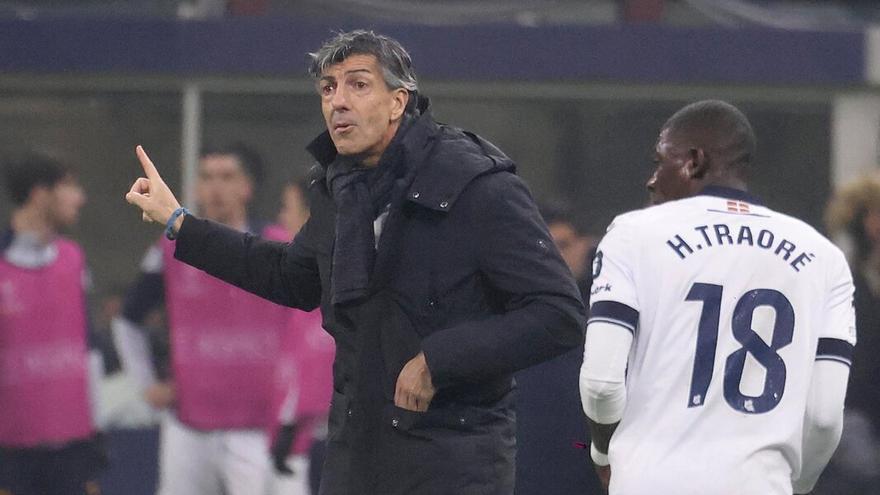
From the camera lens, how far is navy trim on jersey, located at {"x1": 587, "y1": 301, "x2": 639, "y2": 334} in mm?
3902

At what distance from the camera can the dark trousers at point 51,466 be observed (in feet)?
28.7

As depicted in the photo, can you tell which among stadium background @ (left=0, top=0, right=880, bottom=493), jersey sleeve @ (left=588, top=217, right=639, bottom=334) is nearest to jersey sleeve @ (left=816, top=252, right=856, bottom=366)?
jersey sleeve @ (left=588, top=217, right=639, bottom=334)

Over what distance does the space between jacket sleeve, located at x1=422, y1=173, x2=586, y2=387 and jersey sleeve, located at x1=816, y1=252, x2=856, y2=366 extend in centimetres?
58

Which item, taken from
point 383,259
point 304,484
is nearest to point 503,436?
point 383,259

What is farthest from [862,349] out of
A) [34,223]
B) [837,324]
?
[837,324]

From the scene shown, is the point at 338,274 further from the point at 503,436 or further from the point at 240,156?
the point at 240,156

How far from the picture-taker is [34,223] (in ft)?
29.7

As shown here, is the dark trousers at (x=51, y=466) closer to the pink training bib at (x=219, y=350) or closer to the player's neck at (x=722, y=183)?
the pink training bib at (x=219, y=350)

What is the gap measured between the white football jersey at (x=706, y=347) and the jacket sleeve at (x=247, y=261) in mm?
958

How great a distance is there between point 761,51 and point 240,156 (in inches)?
145

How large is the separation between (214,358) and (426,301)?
483 centimetres

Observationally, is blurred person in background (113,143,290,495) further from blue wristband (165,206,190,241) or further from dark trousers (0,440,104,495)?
blue wristband (165,206,190,241)

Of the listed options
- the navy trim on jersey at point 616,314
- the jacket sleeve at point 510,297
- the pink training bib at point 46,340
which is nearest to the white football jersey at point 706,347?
the navy trim on jersey at point 616,314

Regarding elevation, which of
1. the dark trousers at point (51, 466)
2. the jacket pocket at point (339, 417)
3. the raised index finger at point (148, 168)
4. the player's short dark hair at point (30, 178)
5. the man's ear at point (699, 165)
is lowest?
the dark trousers at point (51, 466)
